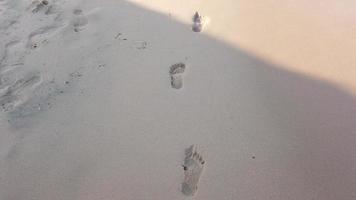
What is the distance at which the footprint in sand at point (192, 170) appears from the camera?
5.77ft

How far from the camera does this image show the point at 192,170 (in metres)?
1.83

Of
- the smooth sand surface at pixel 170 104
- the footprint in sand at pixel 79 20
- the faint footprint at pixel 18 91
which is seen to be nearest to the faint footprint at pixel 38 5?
the smooth sand surface at pixel 170 104

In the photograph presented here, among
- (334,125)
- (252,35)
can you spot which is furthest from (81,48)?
(334,125)

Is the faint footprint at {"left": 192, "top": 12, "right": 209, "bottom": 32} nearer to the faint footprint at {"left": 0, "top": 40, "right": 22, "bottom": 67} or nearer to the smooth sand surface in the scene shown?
the smooth sand surface

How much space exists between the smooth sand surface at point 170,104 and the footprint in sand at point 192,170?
0.03 m

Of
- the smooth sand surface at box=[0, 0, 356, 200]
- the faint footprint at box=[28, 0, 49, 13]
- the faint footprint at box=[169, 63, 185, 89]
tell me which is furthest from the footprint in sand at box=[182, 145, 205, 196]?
the faint footprint at box=[28, 0, 49, 13]

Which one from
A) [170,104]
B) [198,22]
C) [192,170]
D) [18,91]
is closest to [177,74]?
[170,104]

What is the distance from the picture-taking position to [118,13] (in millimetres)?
2842

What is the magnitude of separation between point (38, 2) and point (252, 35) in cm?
156

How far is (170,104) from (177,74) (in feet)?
0.79

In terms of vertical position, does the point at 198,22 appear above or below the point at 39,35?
above

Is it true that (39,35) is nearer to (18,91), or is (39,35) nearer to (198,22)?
(18,91)

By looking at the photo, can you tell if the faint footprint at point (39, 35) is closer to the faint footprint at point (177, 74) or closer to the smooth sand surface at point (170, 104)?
the smooth sand surface at point (170, 104)

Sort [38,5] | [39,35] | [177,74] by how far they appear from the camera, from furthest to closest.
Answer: [38,5] < [39,35] < [177,74]
